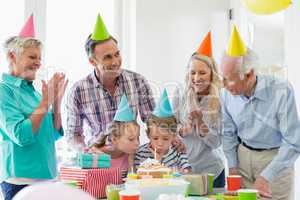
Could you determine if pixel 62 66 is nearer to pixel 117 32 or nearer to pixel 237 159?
pixel 117 32

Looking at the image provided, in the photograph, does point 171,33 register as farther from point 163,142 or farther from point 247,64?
point 163,142

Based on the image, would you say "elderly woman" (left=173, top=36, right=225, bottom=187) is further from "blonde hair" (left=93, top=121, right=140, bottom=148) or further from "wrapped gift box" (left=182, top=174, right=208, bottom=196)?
"wrapped gift box" (left=182, top=174, right=208, bottom=196)

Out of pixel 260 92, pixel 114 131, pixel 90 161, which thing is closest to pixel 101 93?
pixel 114 131

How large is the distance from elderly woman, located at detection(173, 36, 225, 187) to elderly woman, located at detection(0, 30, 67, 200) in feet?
1.65

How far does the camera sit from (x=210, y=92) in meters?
1.69

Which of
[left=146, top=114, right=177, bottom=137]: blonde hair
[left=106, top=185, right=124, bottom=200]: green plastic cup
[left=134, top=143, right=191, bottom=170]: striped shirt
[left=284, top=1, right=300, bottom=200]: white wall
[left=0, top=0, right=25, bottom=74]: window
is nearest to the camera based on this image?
[left=106, top=185, right=124, bottom=200]: green plastic cup

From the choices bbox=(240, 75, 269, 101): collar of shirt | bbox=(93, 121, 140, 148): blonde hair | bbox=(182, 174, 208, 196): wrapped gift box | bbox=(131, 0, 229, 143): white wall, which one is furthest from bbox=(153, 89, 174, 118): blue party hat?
bbox=(131, 0, 229, 143): white wall

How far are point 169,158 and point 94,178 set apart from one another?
417 millimetres

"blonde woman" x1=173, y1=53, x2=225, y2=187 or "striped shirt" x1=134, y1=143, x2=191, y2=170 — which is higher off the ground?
"blonde woman" x1=173, y1=53, x2=225, y2=187

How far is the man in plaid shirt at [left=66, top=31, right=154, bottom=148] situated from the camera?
171cm

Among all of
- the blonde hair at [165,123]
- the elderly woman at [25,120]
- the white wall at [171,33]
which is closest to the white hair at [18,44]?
the elderly woman at [25,120]

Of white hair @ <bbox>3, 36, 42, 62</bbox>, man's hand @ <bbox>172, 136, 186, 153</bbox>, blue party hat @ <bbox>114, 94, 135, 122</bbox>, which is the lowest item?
man's hand @ <bbox>172, 136, 186, 153</bbox>

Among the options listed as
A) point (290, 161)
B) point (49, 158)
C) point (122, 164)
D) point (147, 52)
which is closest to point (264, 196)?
point (290, 161)

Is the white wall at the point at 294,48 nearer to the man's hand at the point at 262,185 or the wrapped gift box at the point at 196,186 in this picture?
the man's hand at the point at 262,185
